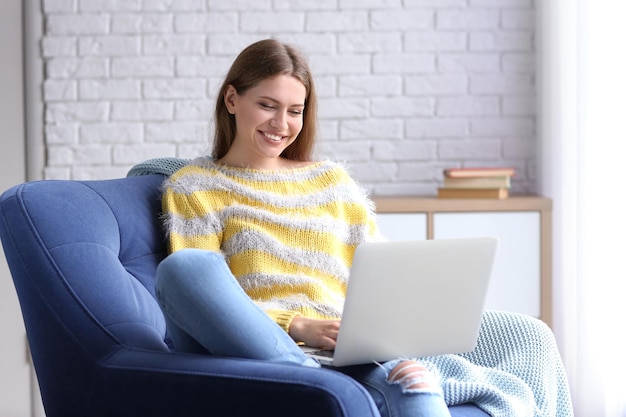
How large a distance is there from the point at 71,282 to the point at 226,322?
379 mm

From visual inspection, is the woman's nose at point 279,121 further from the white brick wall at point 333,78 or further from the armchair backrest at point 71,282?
the white brick wall at point 333,78

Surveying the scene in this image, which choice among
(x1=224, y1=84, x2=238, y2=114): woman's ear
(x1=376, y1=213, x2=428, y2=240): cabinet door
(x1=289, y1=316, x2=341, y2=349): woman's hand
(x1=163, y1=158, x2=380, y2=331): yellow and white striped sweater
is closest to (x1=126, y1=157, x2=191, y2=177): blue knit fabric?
(x1=163, y1=158, x2=380, y2=331): yellow and white striped sweater

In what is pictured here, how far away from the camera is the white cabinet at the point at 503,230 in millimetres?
3600

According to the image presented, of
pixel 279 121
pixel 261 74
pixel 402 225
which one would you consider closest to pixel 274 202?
pixel 279 121

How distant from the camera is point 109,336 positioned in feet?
6.38

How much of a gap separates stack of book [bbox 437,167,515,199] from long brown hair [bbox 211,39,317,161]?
1.14 metres

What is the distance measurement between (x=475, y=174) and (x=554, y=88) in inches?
17.2

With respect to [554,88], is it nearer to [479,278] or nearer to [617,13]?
[617,13]

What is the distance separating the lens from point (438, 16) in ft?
12.9

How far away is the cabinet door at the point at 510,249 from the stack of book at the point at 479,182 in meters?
0.09

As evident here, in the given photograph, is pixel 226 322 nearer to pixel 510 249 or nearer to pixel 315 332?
pixel 315 332

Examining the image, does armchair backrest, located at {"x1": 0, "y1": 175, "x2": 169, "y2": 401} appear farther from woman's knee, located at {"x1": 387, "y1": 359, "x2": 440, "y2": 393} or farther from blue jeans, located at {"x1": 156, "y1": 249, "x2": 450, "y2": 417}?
woman's knee, located at {"x1": 387, "y1": 359, "x2": 440, "y2": 393}

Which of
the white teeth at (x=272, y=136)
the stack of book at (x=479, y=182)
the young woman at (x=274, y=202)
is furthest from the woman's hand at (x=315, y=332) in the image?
the stack of book at (x=479, y=182)

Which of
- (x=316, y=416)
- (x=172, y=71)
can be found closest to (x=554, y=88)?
(x=172, y=71)
